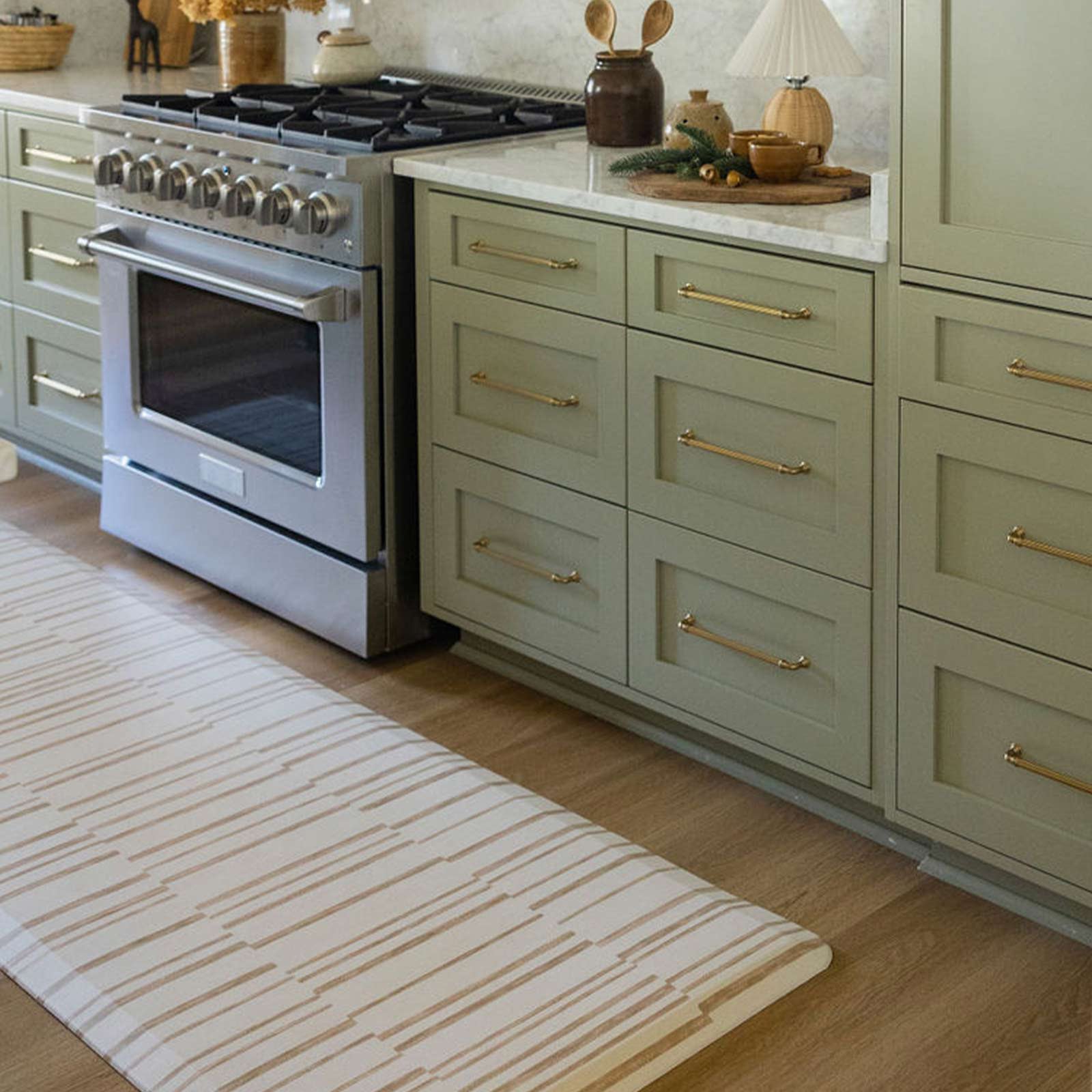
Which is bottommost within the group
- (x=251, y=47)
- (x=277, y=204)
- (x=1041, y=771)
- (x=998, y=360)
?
(x=1041, y=771)

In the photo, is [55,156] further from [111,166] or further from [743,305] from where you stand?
[743,305]

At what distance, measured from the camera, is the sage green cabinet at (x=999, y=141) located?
2037 millimetres

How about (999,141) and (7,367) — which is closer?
(999,141)

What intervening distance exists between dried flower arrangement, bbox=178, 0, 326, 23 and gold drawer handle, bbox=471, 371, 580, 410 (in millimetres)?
1244

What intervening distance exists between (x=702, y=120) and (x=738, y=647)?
2.93 feet

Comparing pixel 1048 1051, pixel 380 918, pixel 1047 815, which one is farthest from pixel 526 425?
pixel 1048 1051

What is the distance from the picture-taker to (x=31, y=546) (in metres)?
3.77

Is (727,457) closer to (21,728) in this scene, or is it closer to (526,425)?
(526,425)

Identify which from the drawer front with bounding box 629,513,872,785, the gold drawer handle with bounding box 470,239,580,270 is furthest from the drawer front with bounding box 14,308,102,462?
the drawer front with bounding box 629,513,872,785

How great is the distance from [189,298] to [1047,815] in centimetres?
191

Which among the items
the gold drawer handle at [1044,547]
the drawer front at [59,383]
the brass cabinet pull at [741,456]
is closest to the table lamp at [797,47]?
the brass cabinet pull at [741,456]

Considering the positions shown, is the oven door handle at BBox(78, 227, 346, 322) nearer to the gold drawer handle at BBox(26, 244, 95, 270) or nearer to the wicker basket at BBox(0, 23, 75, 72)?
the gold drawer handle at BBox(26, 244, 95, 270)

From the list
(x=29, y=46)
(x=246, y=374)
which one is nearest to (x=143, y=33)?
(x=29, y=46)

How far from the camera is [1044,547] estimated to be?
2188 millimetres
